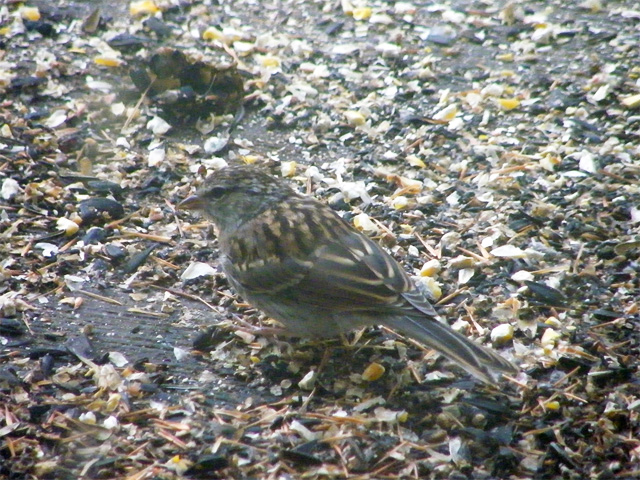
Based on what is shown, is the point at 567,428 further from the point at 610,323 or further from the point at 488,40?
the point at 488,40

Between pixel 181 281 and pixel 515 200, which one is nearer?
pixel 181 281

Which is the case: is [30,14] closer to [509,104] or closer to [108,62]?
[108,62]

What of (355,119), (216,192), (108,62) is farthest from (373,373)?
(108,62)

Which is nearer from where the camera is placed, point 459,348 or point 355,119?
point 459,348

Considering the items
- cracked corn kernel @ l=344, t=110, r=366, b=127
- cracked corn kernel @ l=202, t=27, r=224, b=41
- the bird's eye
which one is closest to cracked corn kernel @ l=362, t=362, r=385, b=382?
the bird's eye

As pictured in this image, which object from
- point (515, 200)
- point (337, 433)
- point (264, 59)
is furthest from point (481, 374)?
point (264, 59)

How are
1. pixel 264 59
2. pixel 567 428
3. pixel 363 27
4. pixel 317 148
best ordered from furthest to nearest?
pixel 363 27 < pixel 264 59 < pixel 317 148 < pixel 567 428

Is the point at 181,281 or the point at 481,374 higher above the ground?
the point at 481,374

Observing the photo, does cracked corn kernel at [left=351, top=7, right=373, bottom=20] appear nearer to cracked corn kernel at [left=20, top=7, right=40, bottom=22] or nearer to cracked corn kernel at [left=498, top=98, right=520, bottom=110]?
cracked corn kernel at [left=498, top=98, right=520, bottom=110]
